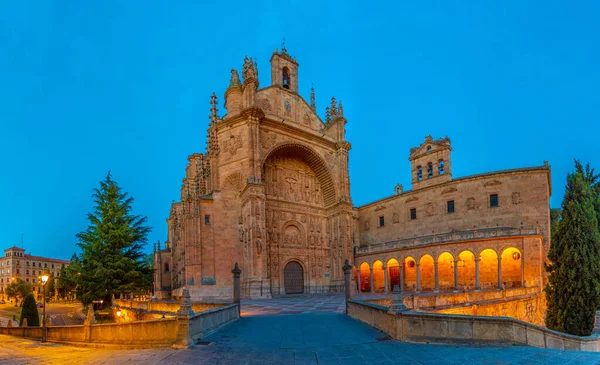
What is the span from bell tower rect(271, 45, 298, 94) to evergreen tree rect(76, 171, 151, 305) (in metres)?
17.7

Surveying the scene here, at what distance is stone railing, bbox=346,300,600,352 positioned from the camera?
27.2 feet

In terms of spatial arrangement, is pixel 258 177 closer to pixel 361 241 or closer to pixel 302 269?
pixel 302 269

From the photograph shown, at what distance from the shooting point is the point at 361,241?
43.6 metres

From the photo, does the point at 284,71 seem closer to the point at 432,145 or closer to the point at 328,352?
the point at 432,145

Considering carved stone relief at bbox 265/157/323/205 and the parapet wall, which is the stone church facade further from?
the parapet wall

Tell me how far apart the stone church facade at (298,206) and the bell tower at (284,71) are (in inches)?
4.2

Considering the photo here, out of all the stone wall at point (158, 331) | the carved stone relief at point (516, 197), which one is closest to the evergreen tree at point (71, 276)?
the stone wall at point (158, 331)

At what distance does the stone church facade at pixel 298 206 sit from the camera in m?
28.7

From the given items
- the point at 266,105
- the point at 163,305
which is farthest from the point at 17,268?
the point at 163,305

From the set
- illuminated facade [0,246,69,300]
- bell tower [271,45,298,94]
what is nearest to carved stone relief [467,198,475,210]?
bell tower [271,45,298,94]

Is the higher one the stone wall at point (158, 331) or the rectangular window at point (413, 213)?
the rectangular window at point (413, 213)

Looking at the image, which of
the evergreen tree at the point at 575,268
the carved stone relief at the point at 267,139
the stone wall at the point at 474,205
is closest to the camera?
the evergreen tree at the point at 575,268

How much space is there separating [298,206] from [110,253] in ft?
53.8

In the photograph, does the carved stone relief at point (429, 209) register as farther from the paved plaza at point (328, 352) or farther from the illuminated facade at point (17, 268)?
the illuminated facade at point (17, 268)
